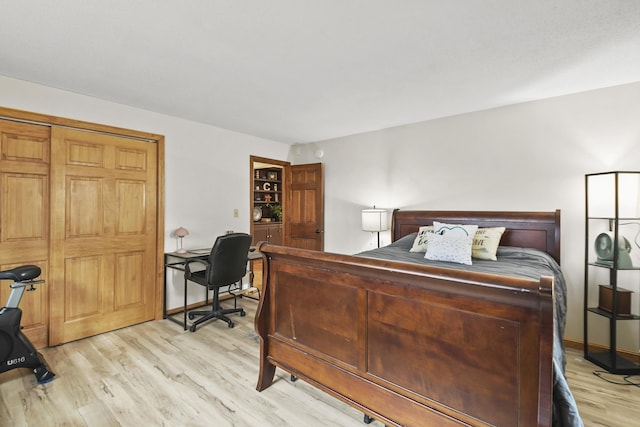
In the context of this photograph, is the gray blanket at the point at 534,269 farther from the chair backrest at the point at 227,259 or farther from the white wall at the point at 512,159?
the chair backrest at the point at 227,259

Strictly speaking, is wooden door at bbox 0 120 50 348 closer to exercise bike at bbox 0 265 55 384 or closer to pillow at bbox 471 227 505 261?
exercise bike at bbox 0 265 55 384

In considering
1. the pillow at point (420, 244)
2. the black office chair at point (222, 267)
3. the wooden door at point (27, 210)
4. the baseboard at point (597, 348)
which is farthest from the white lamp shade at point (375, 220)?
the wooden door at point (27, 210)

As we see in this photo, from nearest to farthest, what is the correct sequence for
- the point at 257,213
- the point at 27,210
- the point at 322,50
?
1. the point at 322,50
2. the point at 27,210
3. the point at 257,213

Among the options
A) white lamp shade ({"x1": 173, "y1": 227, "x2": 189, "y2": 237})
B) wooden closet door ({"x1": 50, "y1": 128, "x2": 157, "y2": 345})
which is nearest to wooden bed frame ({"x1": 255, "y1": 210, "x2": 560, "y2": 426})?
white lamp shade ({"x1": 173, "y1": 227, "x2": 189, "y2": 237})

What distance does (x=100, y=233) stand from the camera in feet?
10.1

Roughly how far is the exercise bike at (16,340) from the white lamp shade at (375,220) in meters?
3.24

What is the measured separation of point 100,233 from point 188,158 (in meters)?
1.28

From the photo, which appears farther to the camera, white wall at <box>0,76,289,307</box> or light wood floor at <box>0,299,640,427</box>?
white wall at <box>0,76,289,307</box>

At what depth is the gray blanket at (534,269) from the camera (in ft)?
3.56

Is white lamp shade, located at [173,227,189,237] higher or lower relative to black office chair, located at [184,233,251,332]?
higher

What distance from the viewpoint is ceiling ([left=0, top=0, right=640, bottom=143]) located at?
5.50 ft

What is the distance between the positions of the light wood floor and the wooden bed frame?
24 centimetres

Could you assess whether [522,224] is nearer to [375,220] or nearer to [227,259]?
[375,220]

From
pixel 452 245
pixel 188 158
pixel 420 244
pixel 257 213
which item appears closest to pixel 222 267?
pixel 188 158
